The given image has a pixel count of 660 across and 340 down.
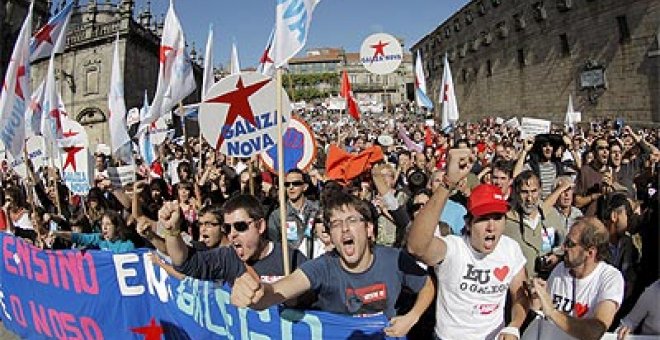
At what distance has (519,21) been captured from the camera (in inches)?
1350

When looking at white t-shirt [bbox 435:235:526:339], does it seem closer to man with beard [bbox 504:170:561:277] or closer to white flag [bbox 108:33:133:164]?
man with beard [bbox 504:170:561:277]

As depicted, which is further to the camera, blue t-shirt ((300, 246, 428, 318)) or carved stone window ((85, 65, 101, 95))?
carved stone window ((85, 65, 101, 95))

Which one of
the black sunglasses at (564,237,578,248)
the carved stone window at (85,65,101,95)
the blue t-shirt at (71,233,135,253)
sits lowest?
the blue t-shirt at (71,233,135,253)

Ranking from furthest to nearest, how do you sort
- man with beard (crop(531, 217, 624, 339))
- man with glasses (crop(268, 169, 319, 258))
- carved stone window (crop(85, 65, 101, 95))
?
carved stone window (crop(85, 65, 101, 95)) → man with glasses (crop(268, 169, 319, 258)) → man with beard (crop(531, 217, 624, 339))

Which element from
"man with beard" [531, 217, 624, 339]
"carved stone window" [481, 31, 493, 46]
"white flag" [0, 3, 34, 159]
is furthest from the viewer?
"carved stone window" [481, 31, 493, 46]

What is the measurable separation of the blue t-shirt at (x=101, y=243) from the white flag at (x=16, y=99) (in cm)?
142

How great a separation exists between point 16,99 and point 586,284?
5.94 metres

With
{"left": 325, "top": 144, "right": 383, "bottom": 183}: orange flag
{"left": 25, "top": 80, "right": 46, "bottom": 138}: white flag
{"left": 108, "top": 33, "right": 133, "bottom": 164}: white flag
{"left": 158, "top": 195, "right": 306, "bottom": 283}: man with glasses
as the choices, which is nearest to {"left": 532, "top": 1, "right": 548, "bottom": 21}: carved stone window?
{"left": 108, "top": 33, "right": 133, "bottom": 164}: white flag

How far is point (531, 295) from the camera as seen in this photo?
290 cm

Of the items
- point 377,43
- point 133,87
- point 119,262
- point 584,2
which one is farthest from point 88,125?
point 119,262

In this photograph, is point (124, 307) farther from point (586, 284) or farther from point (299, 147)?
point (586, 284)

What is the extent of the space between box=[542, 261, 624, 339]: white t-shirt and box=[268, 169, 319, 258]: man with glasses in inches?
78.3

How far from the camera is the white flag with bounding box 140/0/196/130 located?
7153mm

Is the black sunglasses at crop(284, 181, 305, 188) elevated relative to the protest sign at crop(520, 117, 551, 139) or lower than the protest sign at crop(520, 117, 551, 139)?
lower
